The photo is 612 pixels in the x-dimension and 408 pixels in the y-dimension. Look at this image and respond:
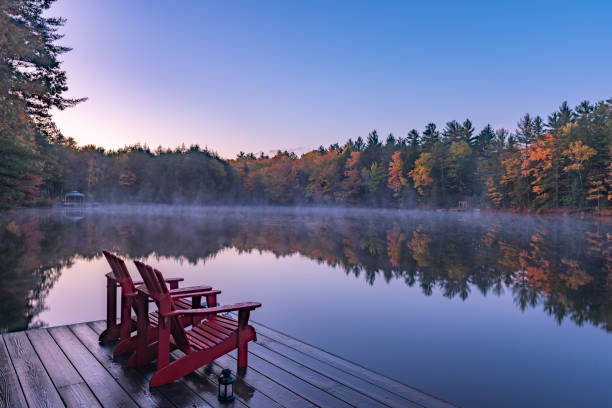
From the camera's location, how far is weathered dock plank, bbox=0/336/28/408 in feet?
8.61

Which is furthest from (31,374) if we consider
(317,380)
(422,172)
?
(422,172)

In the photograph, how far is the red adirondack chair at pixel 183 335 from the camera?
2859 millimetres

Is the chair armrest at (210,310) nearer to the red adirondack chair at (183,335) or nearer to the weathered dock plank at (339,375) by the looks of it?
the red adirondack chair at (183,335)

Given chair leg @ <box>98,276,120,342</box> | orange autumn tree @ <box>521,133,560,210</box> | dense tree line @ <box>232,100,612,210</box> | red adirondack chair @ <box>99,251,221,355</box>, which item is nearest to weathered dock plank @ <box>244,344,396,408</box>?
red adirondack chair @ <box>99,251,221,355</box>

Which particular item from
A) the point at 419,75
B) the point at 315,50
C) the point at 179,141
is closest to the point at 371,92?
the point at 419,75

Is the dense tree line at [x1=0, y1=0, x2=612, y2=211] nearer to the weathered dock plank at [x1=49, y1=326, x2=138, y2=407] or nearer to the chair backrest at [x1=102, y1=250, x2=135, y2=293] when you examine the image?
the weathered dock plank at [x1=49, y1=326, x2=138, y2=407]

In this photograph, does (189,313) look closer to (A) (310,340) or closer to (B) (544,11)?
(A) (310,340)

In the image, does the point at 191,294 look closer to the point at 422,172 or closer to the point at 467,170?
the point at 422,172

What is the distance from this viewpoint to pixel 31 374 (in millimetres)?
3084

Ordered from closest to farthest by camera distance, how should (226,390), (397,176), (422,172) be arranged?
(226,390) < (422,172) < (397,176)

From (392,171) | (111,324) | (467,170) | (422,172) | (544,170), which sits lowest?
(111,324)

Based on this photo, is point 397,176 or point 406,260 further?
point 397,176

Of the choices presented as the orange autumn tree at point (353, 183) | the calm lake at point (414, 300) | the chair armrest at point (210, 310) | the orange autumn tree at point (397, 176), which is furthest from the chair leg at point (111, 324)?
the orange autumn tree at point (353, 183)

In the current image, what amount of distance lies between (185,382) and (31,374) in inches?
50.5
